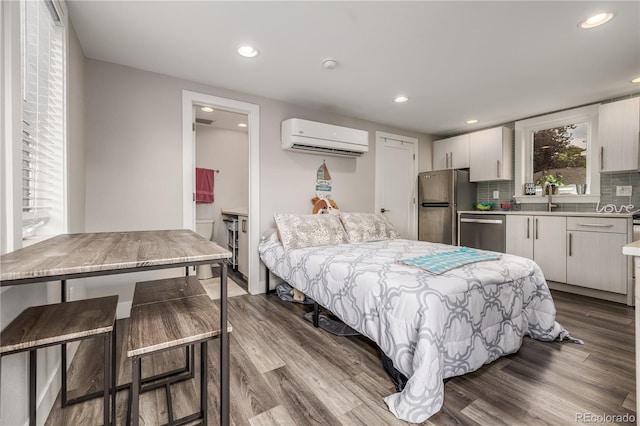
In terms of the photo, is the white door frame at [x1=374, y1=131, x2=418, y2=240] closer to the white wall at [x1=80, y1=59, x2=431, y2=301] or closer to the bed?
the bed

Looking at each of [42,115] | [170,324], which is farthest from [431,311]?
[42,115]

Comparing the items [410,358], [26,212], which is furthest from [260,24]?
[410,358]

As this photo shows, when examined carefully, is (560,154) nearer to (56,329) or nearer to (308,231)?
(308,231)

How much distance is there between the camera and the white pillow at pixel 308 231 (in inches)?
111

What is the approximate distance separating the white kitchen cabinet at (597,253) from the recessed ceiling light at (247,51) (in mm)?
3808

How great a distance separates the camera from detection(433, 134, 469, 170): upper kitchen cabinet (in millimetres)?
4480

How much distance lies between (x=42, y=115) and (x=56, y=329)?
3.89 feet

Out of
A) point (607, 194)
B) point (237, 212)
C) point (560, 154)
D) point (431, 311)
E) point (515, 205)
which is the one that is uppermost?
point (560, 154)

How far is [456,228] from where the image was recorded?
4.23 m

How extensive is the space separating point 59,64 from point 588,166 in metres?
5.31

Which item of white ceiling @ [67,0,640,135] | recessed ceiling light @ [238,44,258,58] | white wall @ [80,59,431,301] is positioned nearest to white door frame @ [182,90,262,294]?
white wall @ [80,59,431,301]

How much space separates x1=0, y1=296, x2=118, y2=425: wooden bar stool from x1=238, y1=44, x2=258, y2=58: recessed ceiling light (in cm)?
202

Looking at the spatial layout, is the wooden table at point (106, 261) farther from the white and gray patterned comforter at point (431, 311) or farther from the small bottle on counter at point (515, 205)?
the small bottle on counter at point (515, 205)

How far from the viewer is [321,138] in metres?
3.38
